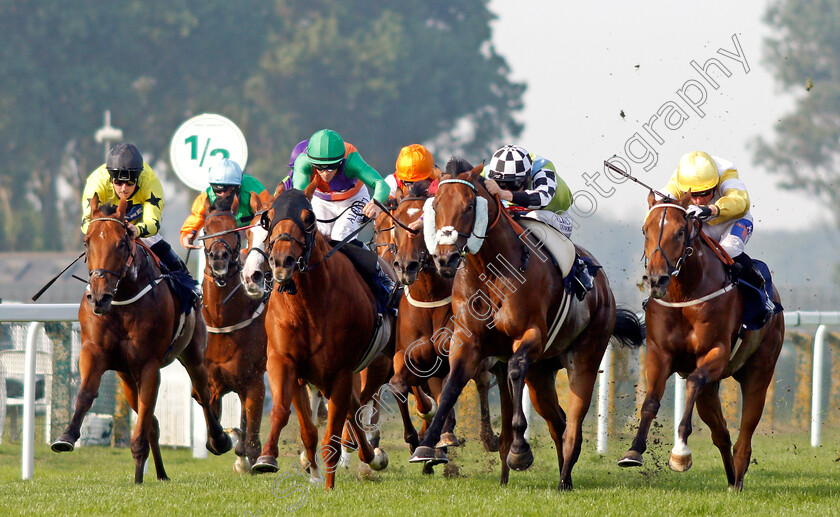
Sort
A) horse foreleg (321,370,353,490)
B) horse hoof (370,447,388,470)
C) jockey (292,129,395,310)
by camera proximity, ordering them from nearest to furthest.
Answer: horse foreleg (321,370,353,490) → jockey (292,129,395,310) → horse hoof (370,447,388,470)

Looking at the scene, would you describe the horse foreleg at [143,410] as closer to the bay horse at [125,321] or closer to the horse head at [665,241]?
the bay horse at [125,321]

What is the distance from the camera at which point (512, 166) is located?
7.00 meters

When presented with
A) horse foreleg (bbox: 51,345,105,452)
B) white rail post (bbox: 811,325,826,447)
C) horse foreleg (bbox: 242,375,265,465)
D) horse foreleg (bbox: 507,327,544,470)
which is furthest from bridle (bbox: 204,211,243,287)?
white rail post (bbox: 811,325,826,447)

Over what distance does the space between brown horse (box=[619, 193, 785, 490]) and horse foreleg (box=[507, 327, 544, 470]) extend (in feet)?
1.99

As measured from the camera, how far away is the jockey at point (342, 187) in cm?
711

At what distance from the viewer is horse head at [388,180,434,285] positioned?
614cm

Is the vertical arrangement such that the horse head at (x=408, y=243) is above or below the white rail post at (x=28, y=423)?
above

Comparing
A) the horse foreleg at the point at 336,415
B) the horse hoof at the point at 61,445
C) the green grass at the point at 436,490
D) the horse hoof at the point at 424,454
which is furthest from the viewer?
the horse foreleg at the point at 336,415

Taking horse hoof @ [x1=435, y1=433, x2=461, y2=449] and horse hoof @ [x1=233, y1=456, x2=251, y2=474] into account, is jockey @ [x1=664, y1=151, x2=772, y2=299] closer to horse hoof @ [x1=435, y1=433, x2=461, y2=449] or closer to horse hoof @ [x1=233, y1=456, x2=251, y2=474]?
horse hoof @ [x1=435, y1=433, x2=461, y2=449]

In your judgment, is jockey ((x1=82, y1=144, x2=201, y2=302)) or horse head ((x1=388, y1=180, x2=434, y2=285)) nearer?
horse head ((x1=388, y1=180, x2=434, y2=285))

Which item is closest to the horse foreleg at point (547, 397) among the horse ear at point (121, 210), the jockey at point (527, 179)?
the jockey at point (527, 179)

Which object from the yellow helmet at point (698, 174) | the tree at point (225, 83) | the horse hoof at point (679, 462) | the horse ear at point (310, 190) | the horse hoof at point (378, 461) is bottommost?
the horse hoof at point (378, 461)

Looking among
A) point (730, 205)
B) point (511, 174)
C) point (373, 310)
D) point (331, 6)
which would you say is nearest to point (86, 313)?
point (373, 310)

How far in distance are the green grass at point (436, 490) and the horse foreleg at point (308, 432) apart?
0.12 metres
